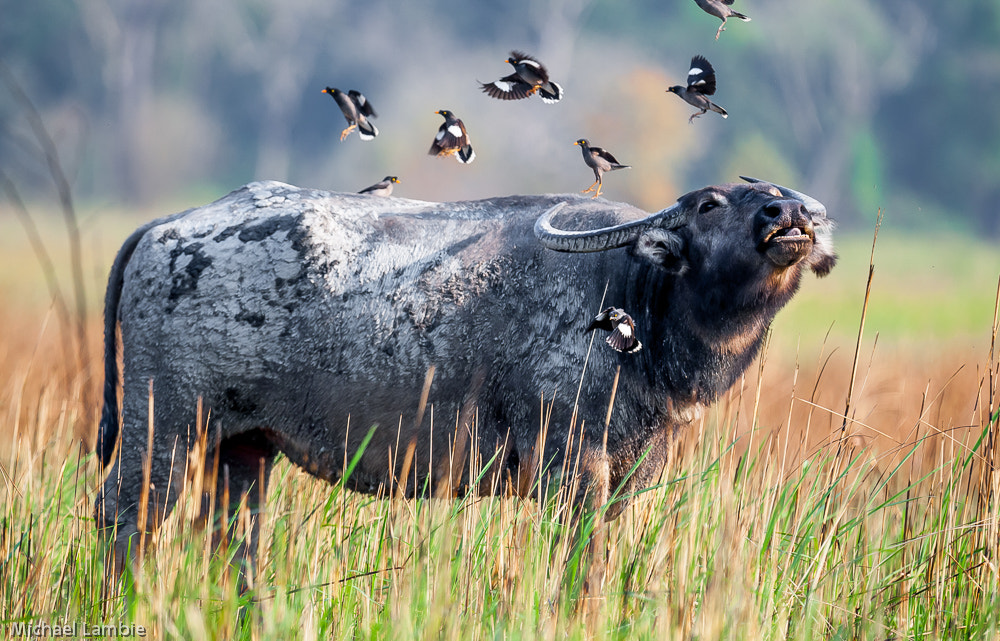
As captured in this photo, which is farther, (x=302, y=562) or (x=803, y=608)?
(x=302, y=562)

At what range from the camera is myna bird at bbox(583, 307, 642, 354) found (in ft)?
11.0

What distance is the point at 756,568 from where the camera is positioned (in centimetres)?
312

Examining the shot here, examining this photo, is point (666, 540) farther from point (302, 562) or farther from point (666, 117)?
point (666, 117)

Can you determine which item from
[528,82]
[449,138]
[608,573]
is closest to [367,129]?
[449,138]

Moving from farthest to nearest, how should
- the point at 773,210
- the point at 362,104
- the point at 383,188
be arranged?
1. the point at 383,188
2. the point at 362,104
3. the point at 773,210

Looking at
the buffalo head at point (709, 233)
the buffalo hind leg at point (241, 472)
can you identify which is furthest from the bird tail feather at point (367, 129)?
the buffalo hind leg at point (241, 472)

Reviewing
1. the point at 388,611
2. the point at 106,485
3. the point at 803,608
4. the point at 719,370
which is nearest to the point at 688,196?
the point at 719,370

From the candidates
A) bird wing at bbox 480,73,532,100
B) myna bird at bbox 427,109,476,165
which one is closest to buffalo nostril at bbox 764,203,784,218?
bird wing at bbox 480,73,532,100

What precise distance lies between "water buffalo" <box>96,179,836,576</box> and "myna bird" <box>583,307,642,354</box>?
0.13 metres

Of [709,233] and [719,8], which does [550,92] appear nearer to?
[719,8]

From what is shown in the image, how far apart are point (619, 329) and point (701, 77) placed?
1.33 meters

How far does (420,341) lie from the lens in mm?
3725

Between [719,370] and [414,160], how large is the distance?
3212cm

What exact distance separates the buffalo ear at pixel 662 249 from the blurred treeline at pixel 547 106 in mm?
29841
